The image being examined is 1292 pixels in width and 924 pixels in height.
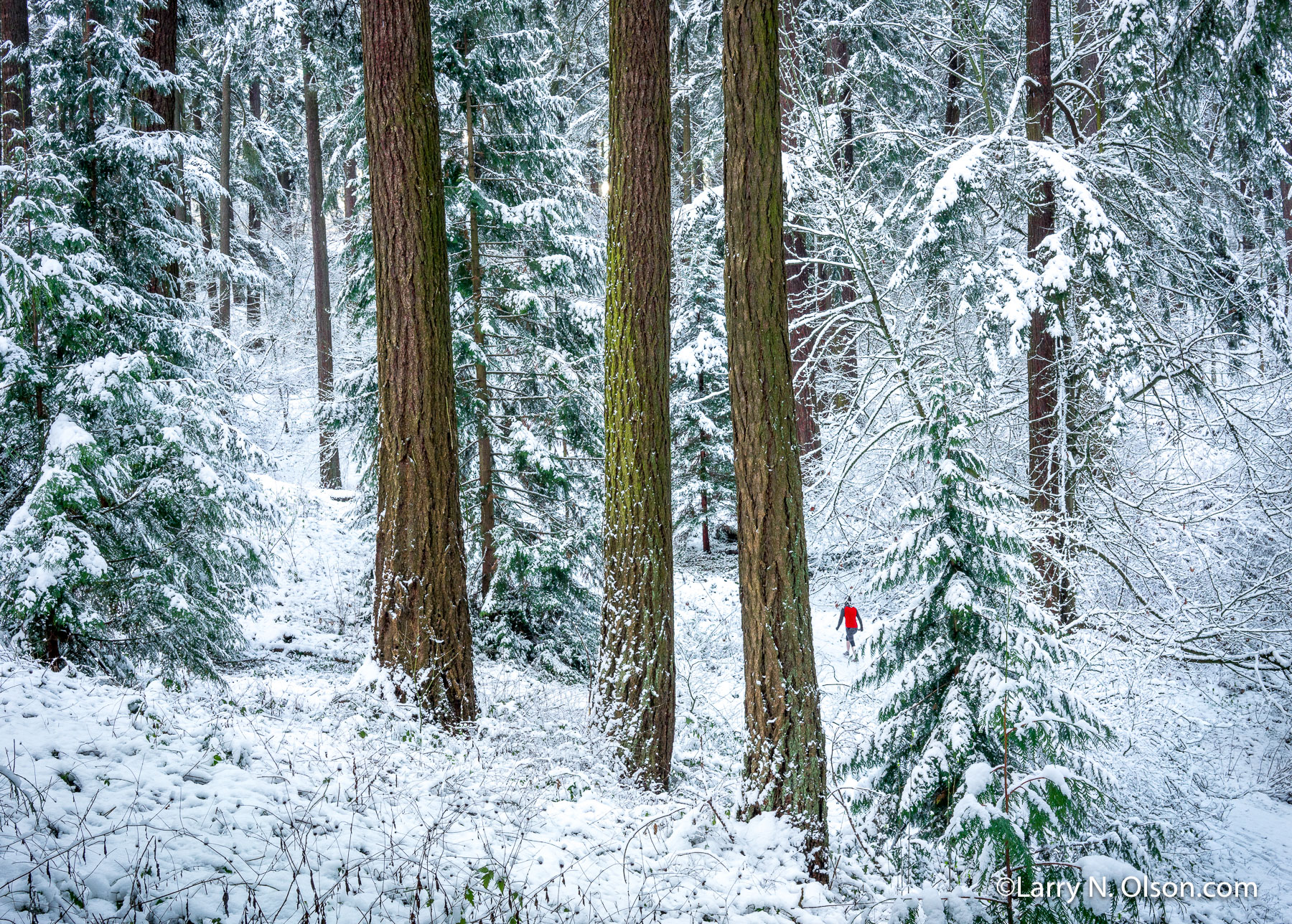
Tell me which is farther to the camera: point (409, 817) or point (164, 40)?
point (164, 40)

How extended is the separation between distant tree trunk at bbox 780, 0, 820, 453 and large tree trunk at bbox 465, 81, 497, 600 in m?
3.99

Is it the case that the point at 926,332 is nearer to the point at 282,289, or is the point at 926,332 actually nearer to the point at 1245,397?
the point at 1245,397

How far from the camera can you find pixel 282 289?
23.8m

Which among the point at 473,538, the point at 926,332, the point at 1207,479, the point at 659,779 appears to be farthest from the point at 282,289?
the point at 1207,479

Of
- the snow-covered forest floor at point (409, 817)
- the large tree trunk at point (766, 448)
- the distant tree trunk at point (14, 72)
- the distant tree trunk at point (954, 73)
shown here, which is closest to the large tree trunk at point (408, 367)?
the snow-covered forest floor at point (409, 817)

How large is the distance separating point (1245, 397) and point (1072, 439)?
97.8 inches

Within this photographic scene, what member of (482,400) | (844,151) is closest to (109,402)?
(482,400)

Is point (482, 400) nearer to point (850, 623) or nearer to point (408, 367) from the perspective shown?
point (408, 367)

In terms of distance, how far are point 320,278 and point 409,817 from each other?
574 inches

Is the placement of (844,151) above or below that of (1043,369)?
above

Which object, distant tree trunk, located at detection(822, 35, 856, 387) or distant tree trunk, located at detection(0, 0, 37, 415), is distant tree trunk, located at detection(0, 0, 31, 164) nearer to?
distant tree trunk, located at detection(0, 0, 37, 415)

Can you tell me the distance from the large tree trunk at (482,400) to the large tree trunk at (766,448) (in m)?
5.18

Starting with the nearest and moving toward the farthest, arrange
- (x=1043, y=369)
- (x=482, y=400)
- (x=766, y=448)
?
(x=766, y=448)
(x=1043, y=369)
(x=482, y=400)

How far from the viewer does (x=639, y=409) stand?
17.7ft
